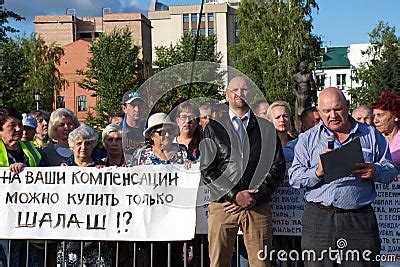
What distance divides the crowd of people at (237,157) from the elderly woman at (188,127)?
1 centimetres

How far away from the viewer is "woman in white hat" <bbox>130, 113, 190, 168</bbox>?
6.22 m

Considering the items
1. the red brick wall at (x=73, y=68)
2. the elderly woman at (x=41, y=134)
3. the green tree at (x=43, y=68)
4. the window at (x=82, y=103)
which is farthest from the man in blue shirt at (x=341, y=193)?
the window at (x=82, y=103)

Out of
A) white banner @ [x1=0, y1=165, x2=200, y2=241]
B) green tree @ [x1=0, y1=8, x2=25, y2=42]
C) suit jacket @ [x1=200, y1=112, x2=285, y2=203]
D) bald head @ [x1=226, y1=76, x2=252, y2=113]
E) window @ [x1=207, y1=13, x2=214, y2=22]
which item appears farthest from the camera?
window @ [x1=207, y1=13, x2=214, y2=22]

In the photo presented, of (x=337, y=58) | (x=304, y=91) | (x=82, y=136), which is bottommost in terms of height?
(x=82, y=136)

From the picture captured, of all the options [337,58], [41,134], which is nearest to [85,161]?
[41,134]

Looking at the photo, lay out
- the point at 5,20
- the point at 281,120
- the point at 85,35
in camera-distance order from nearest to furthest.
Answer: the point at 281,120
the point at 5,20
the point at 85,35

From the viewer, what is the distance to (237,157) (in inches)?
224

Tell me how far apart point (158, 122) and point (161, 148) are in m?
0.25

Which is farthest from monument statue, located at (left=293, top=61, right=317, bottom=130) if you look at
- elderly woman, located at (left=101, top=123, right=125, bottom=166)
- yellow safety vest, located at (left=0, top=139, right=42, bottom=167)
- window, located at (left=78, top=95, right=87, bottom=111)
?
window, located at (left=78, top=95, right=87, bottom=111)

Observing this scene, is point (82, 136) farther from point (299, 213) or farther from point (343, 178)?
point (343, 178)

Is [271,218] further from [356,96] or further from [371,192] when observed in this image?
[356,96]

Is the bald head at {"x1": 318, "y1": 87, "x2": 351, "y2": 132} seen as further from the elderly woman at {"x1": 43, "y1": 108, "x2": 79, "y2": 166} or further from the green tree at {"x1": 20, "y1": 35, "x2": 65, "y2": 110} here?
the green tree at {"x1": 20, "y1": 35, "x2": 65, "y2": 110}

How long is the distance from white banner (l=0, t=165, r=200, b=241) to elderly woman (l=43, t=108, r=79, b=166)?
0.49 meters

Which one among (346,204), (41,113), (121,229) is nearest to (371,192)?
(346,204)
